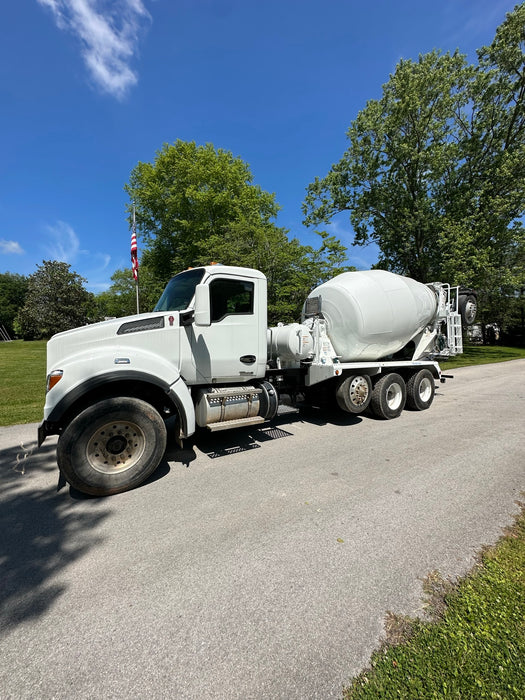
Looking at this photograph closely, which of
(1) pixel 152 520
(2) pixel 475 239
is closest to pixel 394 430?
(1) pixel 152 520

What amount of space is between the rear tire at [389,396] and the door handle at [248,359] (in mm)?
3133

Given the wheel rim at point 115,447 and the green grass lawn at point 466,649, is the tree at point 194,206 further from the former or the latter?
the green grass lawn at point 466,649

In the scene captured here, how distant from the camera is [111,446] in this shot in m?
3.88

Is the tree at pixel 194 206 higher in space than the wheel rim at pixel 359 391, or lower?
higher

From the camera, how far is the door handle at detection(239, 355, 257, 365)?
5.18 metres

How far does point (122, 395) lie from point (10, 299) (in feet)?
310

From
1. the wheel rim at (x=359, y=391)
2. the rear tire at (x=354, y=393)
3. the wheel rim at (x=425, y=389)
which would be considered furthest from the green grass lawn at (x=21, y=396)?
the wheel rim at (x=425, y=389)

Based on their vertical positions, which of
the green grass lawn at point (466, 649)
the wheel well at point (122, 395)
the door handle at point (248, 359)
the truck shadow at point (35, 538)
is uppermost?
the door handle at point (248, 359)

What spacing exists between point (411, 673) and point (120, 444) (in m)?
3.47

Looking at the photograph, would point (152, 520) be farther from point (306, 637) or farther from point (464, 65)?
point (464, 65)

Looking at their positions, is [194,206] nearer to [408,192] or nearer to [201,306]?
[408,192]

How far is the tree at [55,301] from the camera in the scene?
3669cm

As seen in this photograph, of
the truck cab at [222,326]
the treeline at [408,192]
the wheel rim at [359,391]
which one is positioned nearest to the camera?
the truck cab at [222,326]

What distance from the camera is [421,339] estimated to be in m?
8.22
